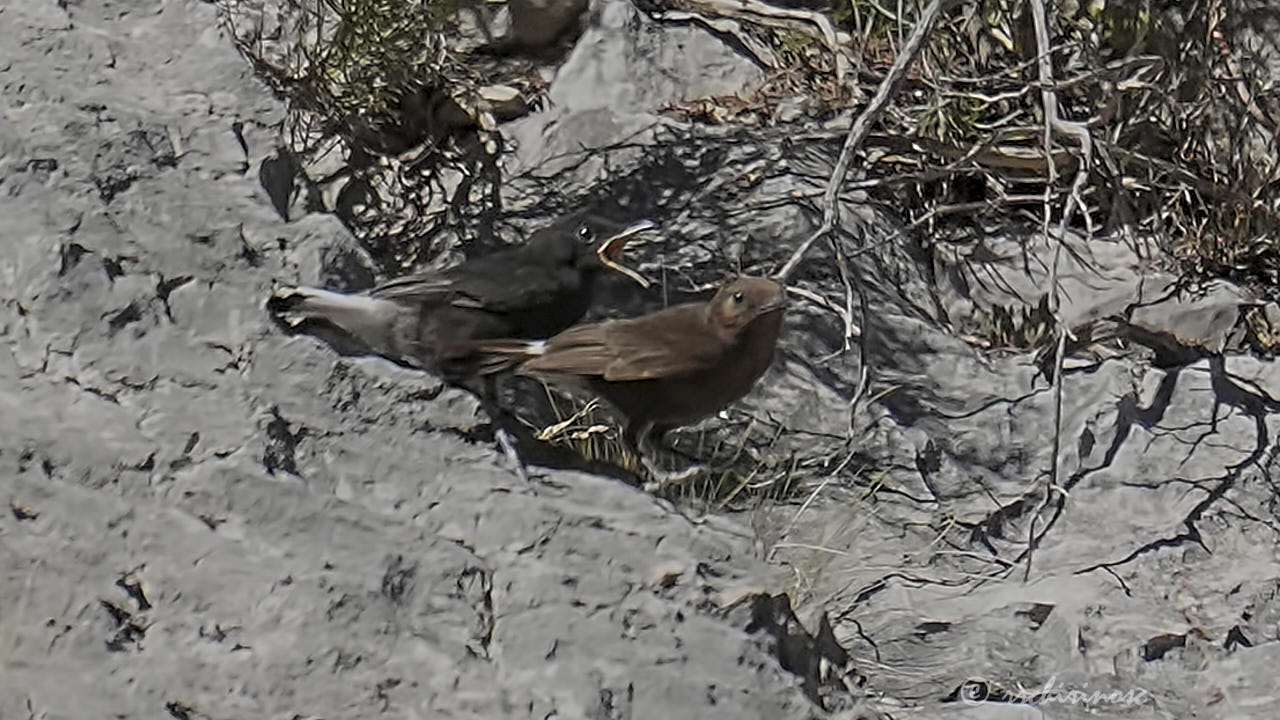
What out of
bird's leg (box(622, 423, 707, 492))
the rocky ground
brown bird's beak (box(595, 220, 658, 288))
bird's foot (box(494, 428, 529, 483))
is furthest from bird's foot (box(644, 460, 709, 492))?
brown bird's beak (box(595, 220, 658, 288))

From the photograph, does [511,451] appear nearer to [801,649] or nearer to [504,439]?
[504,439]

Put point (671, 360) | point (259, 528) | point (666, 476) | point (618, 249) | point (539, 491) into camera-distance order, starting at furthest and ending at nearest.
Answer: point (618, 249) → point (671, 360) → point (666, 476) → point (539, 491) → point (259, 528)

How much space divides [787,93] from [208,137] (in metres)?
2.07

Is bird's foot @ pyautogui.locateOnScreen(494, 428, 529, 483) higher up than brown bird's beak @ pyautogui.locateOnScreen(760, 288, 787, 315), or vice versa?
bird's foot @ pyautogui.locateOnScreen(494, 428, 529, 483)

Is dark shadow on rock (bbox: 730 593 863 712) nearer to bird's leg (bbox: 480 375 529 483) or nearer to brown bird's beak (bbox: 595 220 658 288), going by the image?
bird's leg (bbox: 480 375 529 483)

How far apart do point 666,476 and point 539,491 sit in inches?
32.1

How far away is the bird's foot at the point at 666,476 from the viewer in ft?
12.4

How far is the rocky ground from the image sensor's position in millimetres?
2830

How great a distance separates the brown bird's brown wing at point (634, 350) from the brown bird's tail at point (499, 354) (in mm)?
37

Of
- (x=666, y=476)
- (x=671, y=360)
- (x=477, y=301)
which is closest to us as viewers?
(x=666, y=476)

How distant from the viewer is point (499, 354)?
158 inches

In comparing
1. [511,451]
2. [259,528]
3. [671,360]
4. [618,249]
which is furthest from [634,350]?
[259,528]

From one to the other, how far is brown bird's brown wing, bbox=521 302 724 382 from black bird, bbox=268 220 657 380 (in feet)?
0.45

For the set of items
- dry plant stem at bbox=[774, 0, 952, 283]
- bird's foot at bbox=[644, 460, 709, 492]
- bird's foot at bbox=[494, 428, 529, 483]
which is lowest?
bird's foot at bbox=[644, 460, 709, 492]
